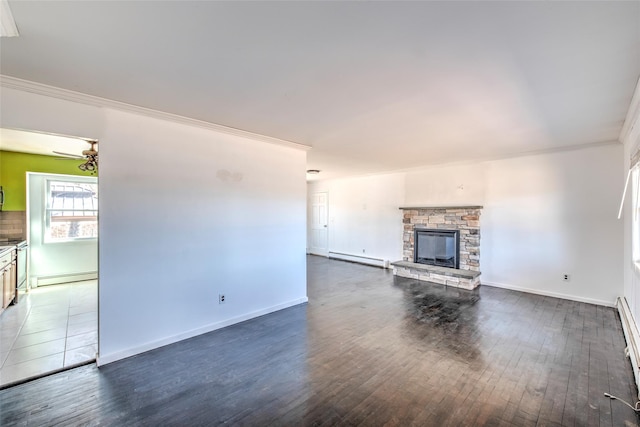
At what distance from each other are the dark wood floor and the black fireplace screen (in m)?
2.09

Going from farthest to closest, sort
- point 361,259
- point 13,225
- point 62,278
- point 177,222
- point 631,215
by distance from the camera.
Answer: point 361,259 < point 62,278 < point 13,225 < point 631,215 < point 177,222

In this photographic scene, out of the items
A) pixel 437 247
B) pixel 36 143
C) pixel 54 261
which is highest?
pixel 36 143

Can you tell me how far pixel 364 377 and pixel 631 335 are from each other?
281 centimetres

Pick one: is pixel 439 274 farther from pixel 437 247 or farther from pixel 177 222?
pixel 177 222

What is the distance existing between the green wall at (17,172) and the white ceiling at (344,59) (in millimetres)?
3988

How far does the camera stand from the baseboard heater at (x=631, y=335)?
7.72 feet

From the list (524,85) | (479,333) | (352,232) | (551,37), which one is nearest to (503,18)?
(551,37)

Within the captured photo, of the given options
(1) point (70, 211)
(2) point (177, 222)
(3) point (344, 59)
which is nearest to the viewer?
(3) point (344, 59)

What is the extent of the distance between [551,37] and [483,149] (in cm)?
311

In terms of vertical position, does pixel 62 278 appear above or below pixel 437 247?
below

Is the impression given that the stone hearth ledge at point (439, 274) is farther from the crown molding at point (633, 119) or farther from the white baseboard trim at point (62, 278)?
the white baseboard trim at point (62, 278)

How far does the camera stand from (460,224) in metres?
5.67

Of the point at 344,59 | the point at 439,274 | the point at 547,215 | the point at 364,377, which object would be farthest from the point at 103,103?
the point at 547,215

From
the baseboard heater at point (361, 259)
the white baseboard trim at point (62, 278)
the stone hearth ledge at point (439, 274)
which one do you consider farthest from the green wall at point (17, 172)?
the stone hearth ledge at point (439, 274)
